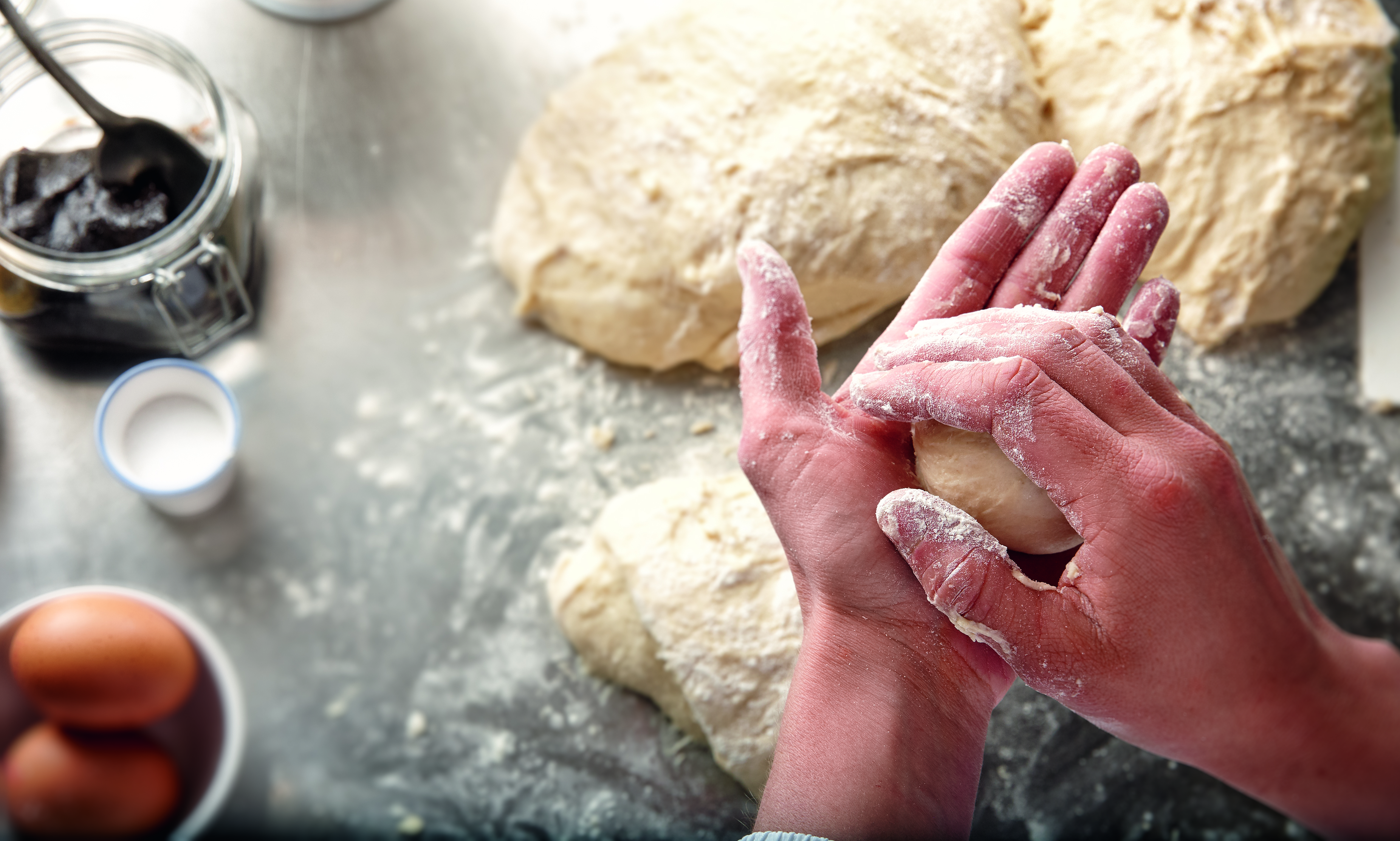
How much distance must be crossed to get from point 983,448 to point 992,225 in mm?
340

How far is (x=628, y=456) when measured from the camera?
162cm

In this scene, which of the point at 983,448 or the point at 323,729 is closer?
the point at 983,448

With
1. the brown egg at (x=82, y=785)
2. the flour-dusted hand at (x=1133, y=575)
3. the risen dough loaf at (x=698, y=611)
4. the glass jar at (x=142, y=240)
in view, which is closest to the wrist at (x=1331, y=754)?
the flour-dusted hand at (x=1133, y=575)

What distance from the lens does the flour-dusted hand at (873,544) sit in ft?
3.53

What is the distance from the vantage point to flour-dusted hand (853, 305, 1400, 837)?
958mm

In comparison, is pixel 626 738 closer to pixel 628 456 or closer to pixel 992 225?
pixel 628 456

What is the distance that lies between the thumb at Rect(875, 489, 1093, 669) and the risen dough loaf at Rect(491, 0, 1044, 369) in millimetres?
545

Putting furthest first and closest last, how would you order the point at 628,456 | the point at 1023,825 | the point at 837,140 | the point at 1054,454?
1. the point at 628,456
2. the point at 1023,825
3. the point at 837,140
4. the point at 1054,454

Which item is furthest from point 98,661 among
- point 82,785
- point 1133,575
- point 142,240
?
point 1133,575


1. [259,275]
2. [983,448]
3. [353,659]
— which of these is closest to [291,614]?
[353,659]

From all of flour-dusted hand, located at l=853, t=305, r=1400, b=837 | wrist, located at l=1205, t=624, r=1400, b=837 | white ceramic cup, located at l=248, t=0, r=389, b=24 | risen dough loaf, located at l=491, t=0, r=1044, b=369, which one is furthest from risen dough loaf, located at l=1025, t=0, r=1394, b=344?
white ceramic cup, located at l=248, t=0, r=389, b=24

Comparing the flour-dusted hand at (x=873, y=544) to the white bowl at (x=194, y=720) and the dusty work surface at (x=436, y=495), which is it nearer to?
the dusty work surface at (x=436, y=495)

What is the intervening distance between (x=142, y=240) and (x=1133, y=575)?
1.53 meters

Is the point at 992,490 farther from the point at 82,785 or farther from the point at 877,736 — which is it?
the point at 82,785
